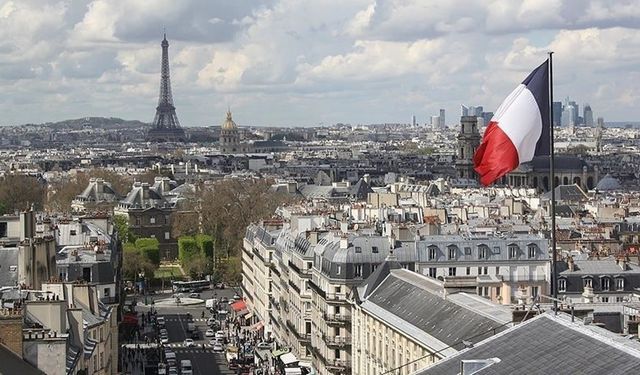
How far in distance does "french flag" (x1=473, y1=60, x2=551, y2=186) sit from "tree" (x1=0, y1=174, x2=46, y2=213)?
131926 millimetres

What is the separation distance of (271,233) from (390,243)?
73.4ft

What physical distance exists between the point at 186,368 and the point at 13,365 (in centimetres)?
3688

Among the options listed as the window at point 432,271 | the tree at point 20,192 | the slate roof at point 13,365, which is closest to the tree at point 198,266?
the tree at point 20,192

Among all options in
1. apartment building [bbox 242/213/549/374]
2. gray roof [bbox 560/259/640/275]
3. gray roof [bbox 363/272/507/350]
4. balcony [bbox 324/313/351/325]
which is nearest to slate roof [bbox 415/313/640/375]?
gray roof [bbox 363/272/507/350]

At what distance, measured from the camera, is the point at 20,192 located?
167375 millimetres

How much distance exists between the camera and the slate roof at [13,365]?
30.2 metres

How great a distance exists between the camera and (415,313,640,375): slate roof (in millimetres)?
24797

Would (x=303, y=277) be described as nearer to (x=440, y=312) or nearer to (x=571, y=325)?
(x=440, y=312)

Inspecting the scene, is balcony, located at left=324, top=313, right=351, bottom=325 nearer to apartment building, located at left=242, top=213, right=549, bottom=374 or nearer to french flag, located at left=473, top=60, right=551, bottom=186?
apartment building, located at left=242, top=213, right=549, bottom=374

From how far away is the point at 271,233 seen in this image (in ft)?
278

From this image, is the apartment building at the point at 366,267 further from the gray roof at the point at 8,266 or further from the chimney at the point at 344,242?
the gray roof at the point at 8,266

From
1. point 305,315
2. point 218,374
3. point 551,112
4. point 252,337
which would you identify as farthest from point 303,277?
point 551,112

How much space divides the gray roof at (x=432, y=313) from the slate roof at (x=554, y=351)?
922cm

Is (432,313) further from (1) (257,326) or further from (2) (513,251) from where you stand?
(1) (257,326)
